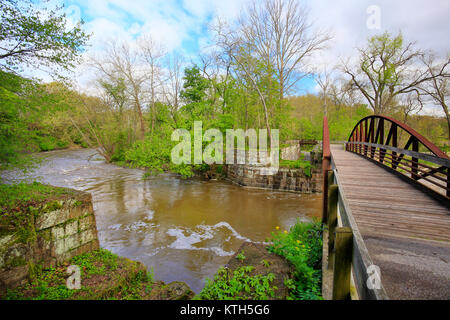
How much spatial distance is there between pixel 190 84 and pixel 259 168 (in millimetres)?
12038

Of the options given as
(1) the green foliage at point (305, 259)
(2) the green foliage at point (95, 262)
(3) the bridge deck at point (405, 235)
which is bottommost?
(2) the green foliage at point (95, 262)

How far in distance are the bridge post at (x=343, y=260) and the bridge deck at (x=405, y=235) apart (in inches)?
10.3

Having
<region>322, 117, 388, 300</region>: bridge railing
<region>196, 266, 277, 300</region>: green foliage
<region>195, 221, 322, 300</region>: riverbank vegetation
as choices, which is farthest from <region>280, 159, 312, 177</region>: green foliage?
<region>322, 117, 388, 300</region>: bridge railing

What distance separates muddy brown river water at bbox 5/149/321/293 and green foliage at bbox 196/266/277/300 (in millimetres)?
1854

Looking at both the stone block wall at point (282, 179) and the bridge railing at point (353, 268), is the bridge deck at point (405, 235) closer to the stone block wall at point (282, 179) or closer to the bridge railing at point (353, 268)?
the bridge railing at point (353, 268)

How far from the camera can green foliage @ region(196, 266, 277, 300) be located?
2.72 meters

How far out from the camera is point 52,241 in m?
4.21

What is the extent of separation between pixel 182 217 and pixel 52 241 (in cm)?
469

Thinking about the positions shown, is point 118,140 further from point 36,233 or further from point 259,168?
point 36,233

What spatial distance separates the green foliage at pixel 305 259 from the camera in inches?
115

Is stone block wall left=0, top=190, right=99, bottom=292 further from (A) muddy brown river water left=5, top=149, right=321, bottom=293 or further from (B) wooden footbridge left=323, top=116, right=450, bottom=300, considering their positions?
(B) wooden footbridge left=323, top=116, right=450, bottom=300

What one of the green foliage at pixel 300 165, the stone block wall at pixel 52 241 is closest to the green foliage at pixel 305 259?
the stone block wall at pixel 52 241

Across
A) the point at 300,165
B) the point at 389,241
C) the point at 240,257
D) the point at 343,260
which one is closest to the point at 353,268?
the point at 343,260
